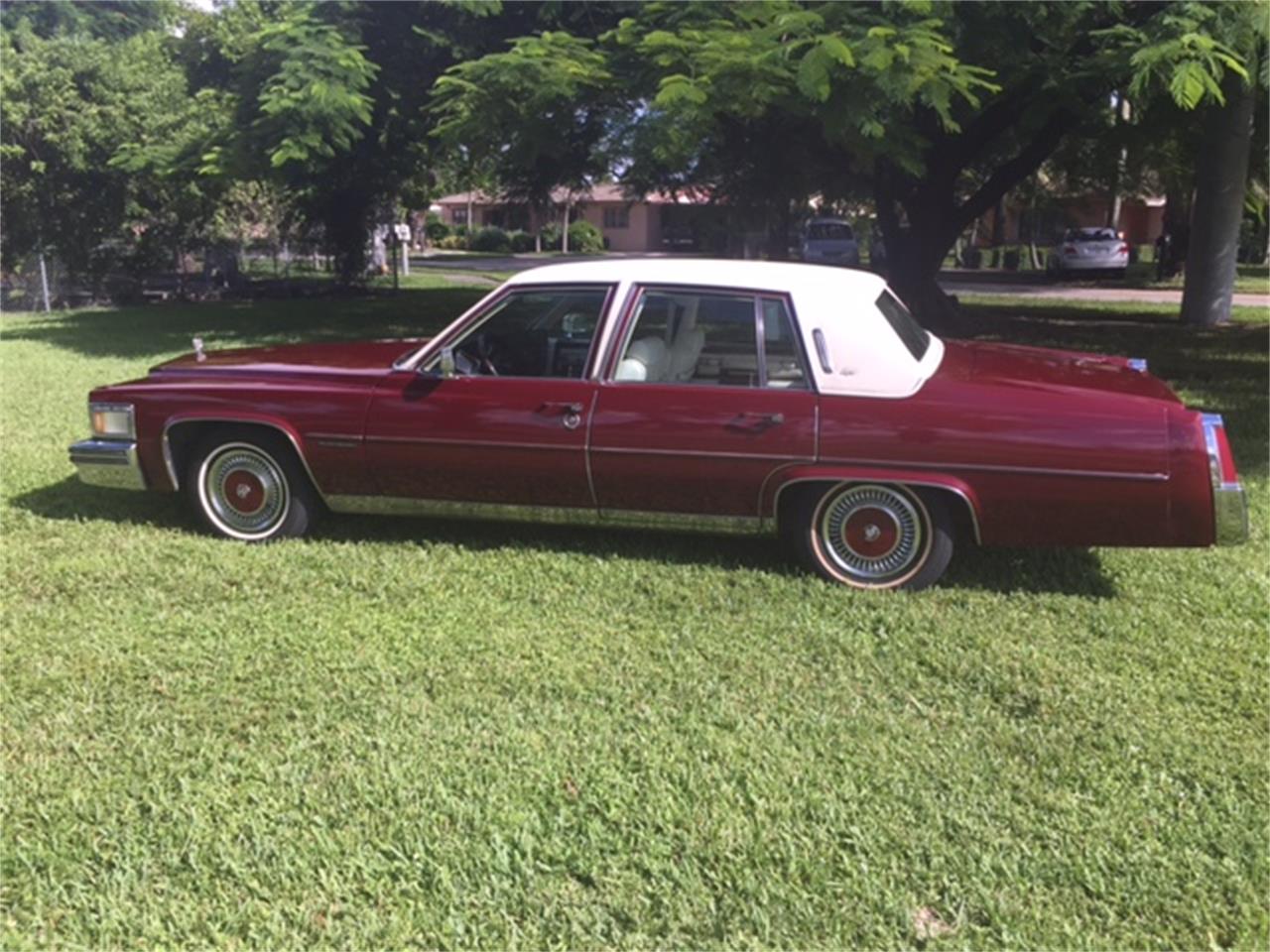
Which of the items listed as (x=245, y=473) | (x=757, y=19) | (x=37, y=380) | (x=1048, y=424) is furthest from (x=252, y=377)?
(x=37, y=380)

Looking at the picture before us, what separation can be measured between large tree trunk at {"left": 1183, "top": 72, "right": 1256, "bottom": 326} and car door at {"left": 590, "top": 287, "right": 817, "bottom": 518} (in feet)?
39.5

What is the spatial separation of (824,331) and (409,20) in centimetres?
1208

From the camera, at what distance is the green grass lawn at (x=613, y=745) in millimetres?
2854

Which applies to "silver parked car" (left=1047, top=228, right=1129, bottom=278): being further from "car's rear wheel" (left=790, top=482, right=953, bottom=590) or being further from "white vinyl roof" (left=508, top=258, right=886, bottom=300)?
"car's rear wheel" (left=790, top=482, right=953, bottom=590)

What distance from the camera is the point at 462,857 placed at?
3.04 metres

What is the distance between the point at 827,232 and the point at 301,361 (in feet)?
89.9

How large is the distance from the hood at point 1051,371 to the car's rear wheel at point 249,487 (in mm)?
3325

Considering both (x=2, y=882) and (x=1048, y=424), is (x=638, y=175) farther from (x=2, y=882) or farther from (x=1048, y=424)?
(x=2, y=882)

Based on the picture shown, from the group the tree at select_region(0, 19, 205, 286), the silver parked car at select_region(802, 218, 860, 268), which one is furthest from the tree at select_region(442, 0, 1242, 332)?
the silver parked car at select_region(802, 218, 860, 268)

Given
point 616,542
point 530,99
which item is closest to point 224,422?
point 616,542

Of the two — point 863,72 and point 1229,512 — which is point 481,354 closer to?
point 1229,512

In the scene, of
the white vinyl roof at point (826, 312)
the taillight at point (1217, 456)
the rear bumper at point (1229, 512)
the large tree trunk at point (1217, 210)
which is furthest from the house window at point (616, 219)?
the rear bumper at point (1229, 512)

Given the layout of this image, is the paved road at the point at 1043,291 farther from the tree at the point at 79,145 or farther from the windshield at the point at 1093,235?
the tree at the point at 79,145

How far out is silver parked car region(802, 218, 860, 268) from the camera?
30.6m
